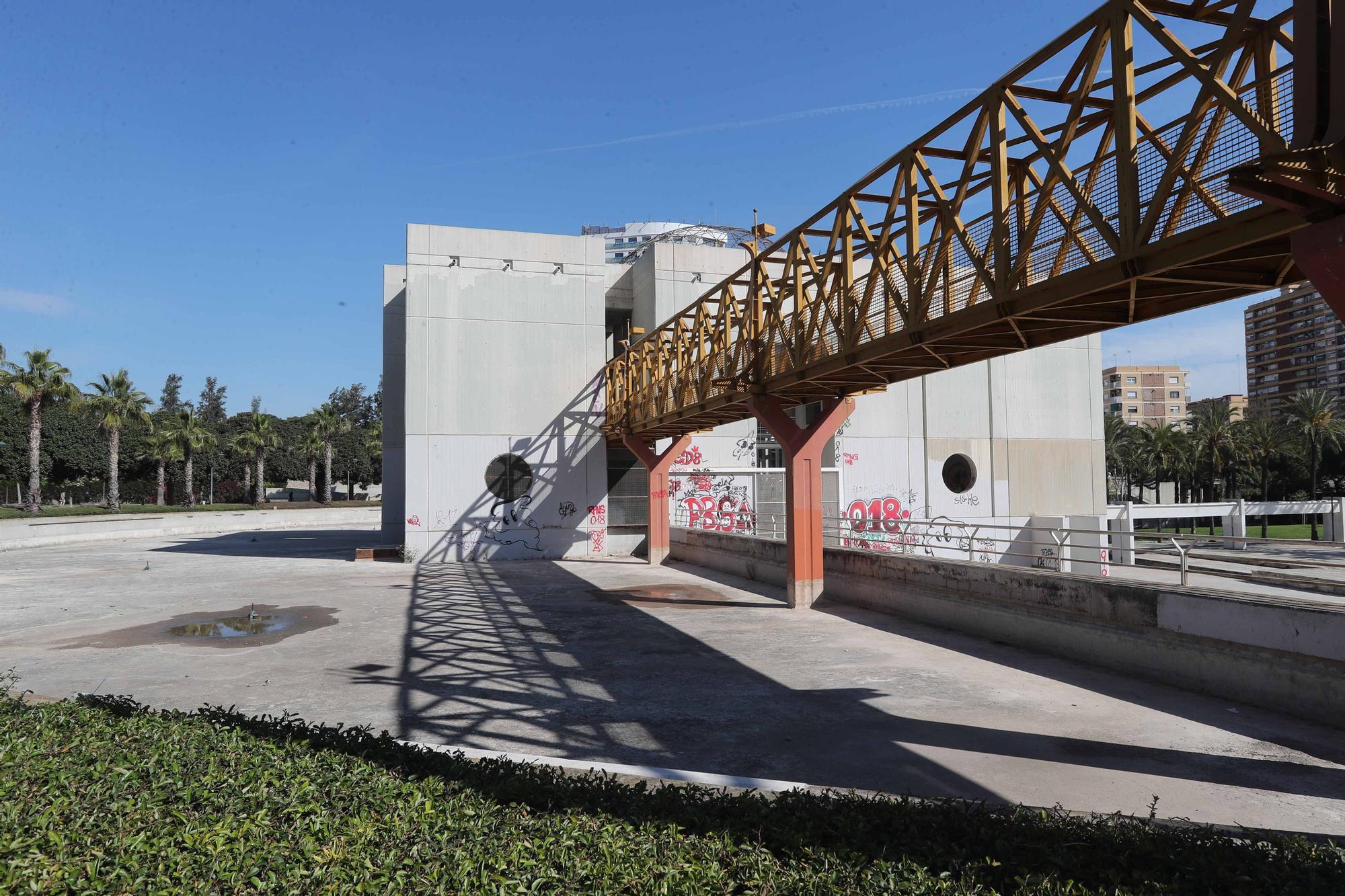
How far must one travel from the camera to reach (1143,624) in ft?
34.5

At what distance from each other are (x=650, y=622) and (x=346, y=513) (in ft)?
157

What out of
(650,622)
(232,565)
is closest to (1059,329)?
(650,622)

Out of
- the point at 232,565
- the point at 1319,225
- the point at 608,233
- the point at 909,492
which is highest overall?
the point at 608,233

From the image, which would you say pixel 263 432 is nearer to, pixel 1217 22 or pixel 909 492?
pixel 909 492

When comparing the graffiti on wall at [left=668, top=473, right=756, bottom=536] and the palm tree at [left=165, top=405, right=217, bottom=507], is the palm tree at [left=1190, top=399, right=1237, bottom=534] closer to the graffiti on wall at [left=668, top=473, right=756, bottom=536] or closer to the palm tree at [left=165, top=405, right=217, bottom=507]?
the graffiti on wall at [left=668, top=473, right=756, bottom=536]

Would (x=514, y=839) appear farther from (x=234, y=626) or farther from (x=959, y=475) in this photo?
(x=959, y=475)

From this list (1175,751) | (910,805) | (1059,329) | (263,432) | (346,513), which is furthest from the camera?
(263,432)

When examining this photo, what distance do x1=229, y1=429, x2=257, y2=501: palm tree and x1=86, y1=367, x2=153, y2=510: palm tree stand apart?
13.0 m

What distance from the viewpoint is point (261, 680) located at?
1094 cm

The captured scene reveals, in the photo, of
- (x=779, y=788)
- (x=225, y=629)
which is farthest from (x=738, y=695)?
(x=225, y=629)

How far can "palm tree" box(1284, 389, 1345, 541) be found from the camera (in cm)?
5619

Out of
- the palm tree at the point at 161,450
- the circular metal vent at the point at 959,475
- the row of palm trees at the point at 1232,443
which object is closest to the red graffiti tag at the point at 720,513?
the circular metal vent at the point at 959,475

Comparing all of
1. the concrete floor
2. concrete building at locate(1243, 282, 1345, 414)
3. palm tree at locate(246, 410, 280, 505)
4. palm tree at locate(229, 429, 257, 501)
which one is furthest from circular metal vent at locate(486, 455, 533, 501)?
concrete building at locate(1243, 282, 1345, 414)

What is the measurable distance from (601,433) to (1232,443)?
5387 cm
